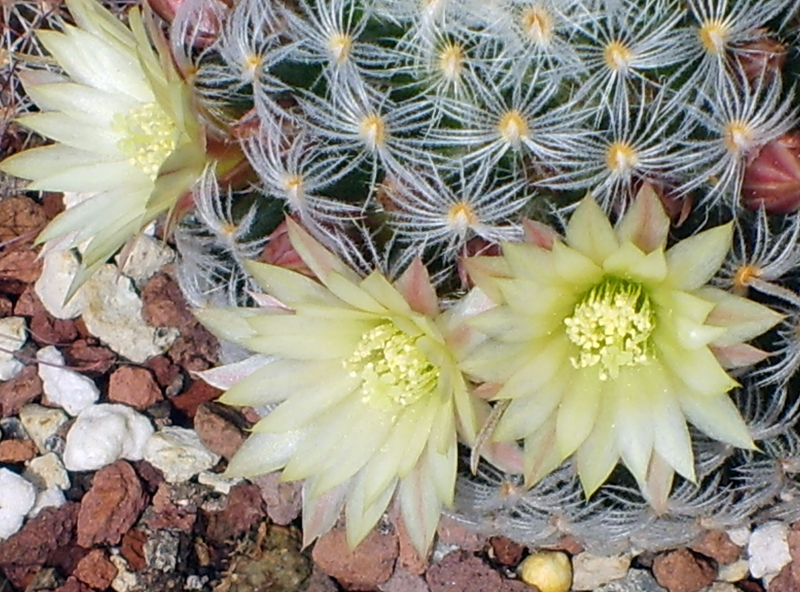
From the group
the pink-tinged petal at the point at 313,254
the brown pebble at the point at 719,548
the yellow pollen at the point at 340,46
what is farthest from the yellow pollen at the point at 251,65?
the brown pebble at the point at 719,548

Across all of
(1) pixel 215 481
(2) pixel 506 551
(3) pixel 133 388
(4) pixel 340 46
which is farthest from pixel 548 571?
(4) pixel 340 46

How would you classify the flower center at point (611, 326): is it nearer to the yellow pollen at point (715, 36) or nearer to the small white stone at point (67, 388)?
the yellow pollen at point (715, 36)

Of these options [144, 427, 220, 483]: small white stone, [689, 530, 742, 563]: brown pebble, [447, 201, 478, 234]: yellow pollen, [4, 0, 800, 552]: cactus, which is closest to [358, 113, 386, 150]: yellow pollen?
[4, 0, 800, 552]: cactus

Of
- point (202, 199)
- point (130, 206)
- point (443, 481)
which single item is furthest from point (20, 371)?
point (443, 481)

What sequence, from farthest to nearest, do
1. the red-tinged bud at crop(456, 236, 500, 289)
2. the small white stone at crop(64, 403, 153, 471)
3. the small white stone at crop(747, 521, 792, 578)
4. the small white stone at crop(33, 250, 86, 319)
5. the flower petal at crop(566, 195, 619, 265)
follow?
the small white stone at crop(33, 250, 86, 319) → the small white stone at crop(64, 403, 153, 471) → the small white stone at crop(747, 521, 792, 578) → the red-tinged bud at crop(456, 236, 500, 289) → the flower petal at crop(566, 195, 619, 265)

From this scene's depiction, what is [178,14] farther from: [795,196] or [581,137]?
[795,196]

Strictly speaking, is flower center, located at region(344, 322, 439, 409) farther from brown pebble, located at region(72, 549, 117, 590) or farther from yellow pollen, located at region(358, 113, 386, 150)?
brown pebble, located at region(72, 549, 117, 590)
